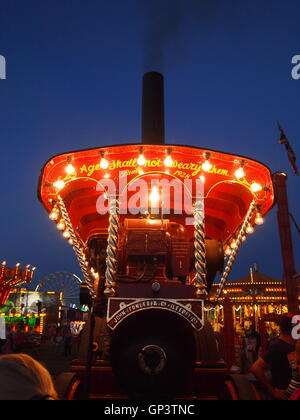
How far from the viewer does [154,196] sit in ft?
19.6

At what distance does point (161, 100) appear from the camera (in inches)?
284

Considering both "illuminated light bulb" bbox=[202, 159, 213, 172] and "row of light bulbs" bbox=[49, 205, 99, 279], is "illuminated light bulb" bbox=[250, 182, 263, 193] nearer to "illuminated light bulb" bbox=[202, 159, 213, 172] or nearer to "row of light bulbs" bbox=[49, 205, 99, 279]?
"illuminated light bulb" bbox=[202, 159, 213, 172]

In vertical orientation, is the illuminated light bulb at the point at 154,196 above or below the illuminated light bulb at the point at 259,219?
above

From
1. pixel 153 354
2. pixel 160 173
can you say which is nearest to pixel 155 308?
pixel 153 354

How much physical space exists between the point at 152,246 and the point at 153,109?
11.3ft

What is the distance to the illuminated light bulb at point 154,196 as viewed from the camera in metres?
5.90

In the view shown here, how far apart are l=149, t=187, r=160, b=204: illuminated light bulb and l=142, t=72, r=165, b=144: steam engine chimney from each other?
1327mm

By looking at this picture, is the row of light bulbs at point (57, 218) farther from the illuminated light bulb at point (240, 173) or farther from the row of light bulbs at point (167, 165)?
the illuminated light bulb at point (240, 173)

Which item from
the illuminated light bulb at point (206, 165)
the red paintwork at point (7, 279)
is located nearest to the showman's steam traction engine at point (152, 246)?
the illuminated light bulb at point (206, 165)

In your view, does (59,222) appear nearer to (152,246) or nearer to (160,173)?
(160,173)

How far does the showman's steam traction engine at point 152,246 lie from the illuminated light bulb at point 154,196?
1.0 inches

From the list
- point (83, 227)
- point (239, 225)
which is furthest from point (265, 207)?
point (83, 227)

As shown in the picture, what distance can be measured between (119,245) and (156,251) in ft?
2.29
